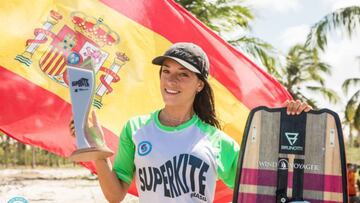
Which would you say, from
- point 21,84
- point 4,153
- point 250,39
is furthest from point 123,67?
point 4,153

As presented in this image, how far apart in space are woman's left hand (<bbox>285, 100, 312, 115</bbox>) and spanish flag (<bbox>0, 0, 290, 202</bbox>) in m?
1.48

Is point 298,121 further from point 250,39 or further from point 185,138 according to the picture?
point 250,39

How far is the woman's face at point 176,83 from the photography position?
232 centimetres

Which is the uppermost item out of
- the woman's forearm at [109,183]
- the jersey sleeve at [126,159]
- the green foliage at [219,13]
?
the green foliage at [219,13]

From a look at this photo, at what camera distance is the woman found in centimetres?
227

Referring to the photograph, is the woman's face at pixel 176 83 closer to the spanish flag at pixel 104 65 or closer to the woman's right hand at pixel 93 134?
the woman's right hand at pixel 93 134

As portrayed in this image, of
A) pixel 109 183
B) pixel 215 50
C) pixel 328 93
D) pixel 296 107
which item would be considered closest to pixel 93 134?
pixel 109 183

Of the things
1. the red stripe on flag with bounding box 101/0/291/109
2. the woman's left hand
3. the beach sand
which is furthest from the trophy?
the beach sand

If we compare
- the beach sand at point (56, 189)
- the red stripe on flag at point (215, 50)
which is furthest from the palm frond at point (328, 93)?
the red stripe on flag at point (215, 50)

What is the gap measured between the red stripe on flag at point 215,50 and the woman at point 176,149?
1.64m

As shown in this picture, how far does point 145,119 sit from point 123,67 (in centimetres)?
165

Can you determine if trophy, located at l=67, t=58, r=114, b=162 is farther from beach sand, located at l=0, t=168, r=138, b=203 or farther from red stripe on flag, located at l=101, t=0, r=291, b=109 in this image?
beach sand, located at l=0, t=168, r=138, b=203

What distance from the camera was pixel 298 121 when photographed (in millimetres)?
2375

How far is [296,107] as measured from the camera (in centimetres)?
237
